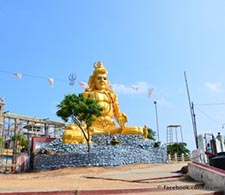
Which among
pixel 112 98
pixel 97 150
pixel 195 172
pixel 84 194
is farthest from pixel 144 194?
pixel 112 98

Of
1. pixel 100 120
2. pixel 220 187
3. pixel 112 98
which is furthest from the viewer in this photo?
pixel 112 98

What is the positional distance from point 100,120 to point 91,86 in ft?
11.0

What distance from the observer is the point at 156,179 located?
30.8 ft

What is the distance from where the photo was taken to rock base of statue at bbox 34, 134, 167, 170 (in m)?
15.8

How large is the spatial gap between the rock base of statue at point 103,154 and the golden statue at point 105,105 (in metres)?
0.75

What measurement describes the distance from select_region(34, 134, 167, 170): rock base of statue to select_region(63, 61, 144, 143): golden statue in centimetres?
75

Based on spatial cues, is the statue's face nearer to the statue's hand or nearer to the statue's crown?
the statue's crown

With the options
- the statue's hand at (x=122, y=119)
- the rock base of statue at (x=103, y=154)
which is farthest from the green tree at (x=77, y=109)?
the statue's hand at (x=122, y=119)

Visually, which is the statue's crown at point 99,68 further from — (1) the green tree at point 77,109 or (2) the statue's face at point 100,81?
(1) the green tree at point 77,109

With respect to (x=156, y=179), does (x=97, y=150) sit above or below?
above

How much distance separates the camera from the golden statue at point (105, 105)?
816 inches

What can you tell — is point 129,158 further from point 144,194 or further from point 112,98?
point 144,194

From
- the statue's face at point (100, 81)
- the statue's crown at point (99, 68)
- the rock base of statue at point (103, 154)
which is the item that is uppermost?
the statue's crown at point (99, 68)

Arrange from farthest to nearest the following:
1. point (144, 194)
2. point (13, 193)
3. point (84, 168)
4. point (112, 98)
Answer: point (112, 98)
point (84, 168)
point (144, 194)
point (13, 193)
